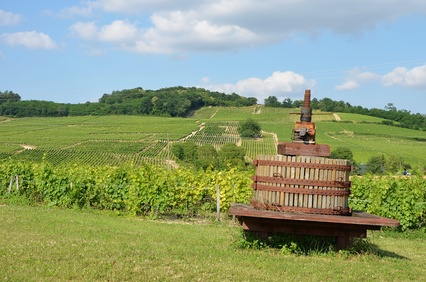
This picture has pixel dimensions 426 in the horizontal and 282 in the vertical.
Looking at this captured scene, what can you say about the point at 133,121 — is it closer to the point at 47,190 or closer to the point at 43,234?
the point at 47,190

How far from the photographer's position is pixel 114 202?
63.6ft

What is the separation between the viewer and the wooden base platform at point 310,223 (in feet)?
26.1

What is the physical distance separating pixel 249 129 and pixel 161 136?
16219mm

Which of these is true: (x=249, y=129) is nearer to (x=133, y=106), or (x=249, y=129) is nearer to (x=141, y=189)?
(x=133, y=106)

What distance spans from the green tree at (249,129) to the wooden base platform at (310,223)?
270ft

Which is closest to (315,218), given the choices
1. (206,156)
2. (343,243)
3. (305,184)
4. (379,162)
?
(305,184)

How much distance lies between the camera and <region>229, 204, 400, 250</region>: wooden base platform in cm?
795

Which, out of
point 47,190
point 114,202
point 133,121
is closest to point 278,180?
point 114,202

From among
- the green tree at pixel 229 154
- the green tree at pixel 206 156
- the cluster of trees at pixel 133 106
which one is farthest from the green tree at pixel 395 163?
the cluster of trees at pixel 133 106

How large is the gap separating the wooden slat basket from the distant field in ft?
200

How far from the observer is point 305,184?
821 centimetres

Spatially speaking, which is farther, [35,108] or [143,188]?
[35,108]

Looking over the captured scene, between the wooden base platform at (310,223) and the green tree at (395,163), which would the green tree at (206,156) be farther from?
the wooden base platform at (310,223)

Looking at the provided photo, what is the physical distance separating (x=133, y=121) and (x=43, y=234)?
102 metres
